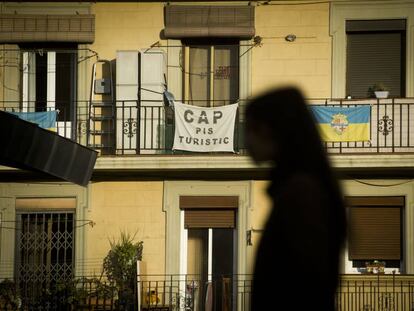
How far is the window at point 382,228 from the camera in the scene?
704 inches

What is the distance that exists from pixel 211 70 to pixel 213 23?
3.03 feet

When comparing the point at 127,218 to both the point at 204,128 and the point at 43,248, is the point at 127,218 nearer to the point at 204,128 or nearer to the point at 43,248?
the point at 43,248

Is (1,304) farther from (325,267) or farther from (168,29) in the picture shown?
(325,267)

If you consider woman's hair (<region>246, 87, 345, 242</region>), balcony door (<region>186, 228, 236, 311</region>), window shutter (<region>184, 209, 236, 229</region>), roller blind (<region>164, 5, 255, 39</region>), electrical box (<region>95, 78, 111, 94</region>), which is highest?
roller blind (<region>164, 5, 255, 39</region>)

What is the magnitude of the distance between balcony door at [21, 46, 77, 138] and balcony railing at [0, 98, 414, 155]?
10cm

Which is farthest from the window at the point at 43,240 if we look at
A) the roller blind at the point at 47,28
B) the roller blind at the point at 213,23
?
the roller blind at the point at 213,23

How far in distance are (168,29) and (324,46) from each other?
9.45 ft

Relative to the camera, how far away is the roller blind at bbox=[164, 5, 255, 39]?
18047mm

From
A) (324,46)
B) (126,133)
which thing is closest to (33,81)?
(126,133)

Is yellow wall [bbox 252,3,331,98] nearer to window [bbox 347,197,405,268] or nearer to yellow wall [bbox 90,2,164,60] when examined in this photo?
yellow wall [bbox 90,2,164,60]

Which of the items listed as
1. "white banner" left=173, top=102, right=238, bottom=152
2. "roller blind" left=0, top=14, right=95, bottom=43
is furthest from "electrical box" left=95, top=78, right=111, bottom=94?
→ "white banner" left=173, top=102, right=238, bottom=152

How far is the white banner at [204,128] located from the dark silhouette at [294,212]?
14.3 meters

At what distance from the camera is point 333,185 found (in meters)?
3.05

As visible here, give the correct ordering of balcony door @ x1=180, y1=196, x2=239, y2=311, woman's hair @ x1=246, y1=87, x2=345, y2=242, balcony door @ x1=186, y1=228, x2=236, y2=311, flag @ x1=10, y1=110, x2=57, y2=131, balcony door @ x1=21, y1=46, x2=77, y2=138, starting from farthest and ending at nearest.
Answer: balcony door @ x1=21, y1=46, x2=77, y2=138 < balcony door @ x1=186, y1=228, x2=236, y2=311 < balcony door @ x1=180, y1=196, x2=239, y2=311 < flag @ x1=10, y1=110, x2=57, y2=131 < woman's hair @ x1=246, y1=87, x2=345, y2=242
